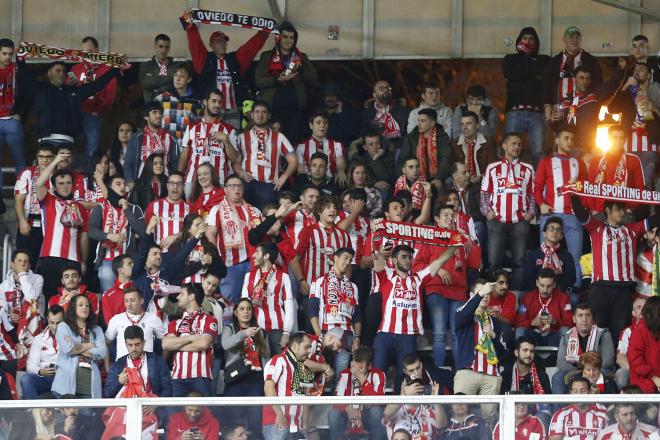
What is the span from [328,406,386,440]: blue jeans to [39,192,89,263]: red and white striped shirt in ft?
20.3

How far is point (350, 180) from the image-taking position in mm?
16500

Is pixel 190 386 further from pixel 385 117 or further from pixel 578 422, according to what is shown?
pixel 385 117

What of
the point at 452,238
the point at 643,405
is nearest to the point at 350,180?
the point at 452,238

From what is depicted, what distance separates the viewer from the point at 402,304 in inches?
563

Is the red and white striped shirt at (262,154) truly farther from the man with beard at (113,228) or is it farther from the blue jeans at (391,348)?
the blue jeans at (391,348)

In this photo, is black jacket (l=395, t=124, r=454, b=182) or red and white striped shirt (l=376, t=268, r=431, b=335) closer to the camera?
red and white striped shirt (l=376, t=268, r=431, b=335)

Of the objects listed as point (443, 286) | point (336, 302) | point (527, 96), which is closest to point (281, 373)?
point (336, 302)

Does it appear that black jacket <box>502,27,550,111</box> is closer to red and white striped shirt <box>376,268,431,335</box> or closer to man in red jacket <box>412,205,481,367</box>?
man in red jacket <box>412,205,481,367</box>

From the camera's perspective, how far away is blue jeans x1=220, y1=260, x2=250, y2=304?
48.9ft

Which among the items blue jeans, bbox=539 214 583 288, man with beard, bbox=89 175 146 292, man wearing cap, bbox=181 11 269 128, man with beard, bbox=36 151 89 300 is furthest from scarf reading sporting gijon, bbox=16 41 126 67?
blue jeans, bbox=539 214 583 288

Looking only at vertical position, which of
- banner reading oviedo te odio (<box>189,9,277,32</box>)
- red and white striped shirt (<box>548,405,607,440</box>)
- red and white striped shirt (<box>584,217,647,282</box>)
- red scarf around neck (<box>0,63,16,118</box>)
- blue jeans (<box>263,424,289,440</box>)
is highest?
banner reading oviedo te odio (<box>189,9,277,32</box>)

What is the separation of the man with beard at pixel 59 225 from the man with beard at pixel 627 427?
22.6 feet

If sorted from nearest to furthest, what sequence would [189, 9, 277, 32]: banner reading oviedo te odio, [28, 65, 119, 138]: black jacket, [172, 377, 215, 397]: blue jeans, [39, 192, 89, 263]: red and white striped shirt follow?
[172, 377, 215, 397]: blue jeans
[39, 192, 89, 263]: red and white striped shirt
[28, 65, 119, 138]: black jacket
[189, 9, 277, 32]: banner reading oviedo te odio

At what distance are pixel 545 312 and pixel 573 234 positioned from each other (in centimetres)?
126
